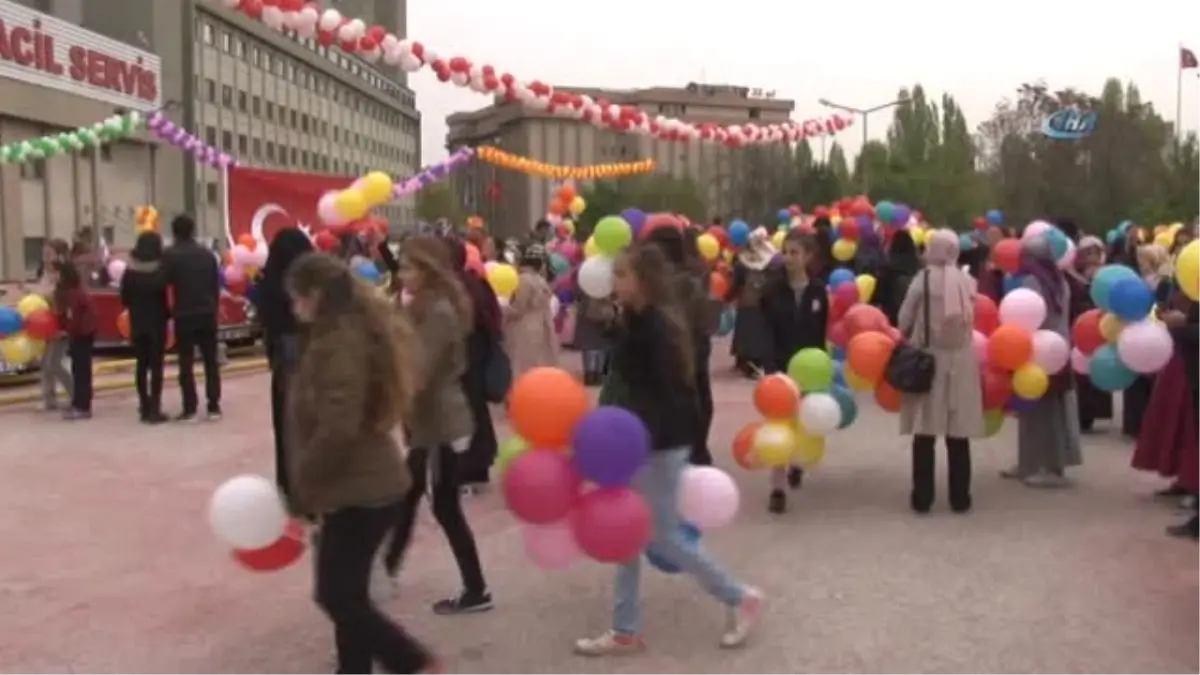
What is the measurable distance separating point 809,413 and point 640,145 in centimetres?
10237

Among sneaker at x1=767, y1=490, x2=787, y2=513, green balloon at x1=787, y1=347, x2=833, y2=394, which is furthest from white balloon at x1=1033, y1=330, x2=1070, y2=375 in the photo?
sneaker at x1=767, y1=490, x2=787, y2=513

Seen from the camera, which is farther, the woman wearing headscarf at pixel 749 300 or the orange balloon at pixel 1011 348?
the woman wearing headscarf at pixel 749 300

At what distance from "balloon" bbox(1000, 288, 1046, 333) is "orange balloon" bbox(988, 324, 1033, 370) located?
0.19ft

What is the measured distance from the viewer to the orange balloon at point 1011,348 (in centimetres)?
809

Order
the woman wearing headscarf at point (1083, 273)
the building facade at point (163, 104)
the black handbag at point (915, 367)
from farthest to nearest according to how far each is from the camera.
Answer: the building facade at point (163, 104) < the woman wearing headscarf at point (1083, 273) < the black handbag at point (915, 367)

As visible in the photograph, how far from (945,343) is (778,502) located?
54.4 inches

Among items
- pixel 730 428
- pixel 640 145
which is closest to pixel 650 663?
pixel 730 428

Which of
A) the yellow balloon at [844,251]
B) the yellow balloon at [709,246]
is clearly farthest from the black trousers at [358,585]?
the yellow balloon at [844,251]

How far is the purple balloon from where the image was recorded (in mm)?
5035

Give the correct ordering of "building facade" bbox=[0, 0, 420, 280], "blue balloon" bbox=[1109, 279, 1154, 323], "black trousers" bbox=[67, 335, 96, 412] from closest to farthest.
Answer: "blue balloon" bbox=[1109, 279, 1154, 323] → "black trousers" bbox=[67, 335, 96, 412] → "building facade" bbox=[0, 0, 420, 280]

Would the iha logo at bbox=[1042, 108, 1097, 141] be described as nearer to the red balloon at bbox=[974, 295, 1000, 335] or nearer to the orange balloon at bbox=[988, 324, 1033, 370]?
the red balloon at bbox=[974, 295, 1000, 335]

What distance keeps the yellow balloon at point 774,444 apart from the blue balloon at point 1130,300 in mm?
2128

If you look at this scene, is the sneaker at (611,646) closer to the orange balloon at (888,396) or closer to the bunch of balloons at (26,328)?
the orange balloon at (888,396)

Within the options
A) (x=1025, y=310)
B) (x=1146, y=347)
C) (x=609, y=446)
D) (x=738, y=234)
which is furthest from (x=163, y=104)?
(x=609, y=446)
